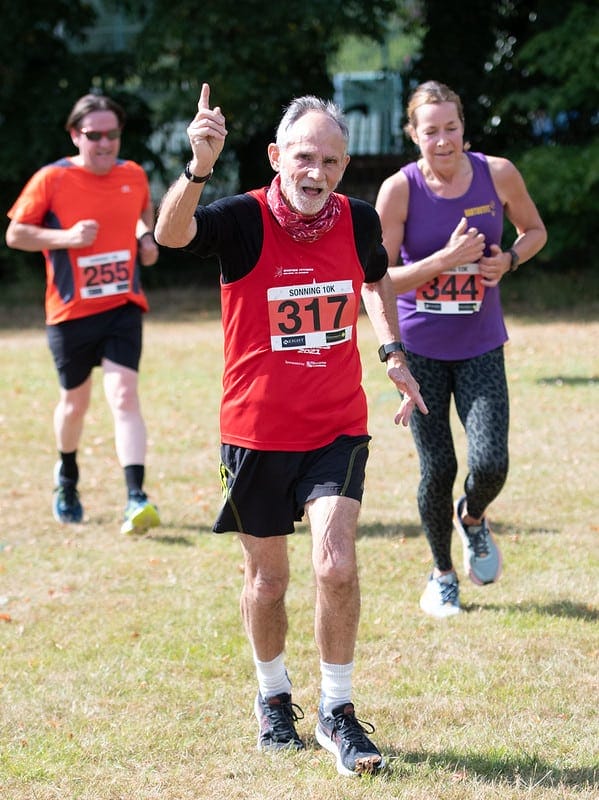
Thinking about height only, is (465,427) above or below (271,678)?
above

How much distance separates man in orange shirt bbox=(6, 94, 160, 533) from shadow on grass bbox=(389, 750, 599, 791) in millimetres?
3491

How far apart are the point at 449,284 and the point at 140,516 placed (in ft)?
8.20

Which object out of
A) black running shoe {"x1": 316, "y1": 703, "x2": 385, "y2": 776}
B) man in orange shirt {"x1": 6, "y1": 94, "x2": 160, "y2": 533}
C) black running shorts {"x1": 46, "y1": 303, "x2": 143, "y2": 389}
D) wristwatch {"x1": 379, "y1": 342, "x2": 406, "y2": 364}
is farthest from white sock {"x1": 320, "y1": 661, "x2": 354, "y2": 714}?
black running shorts {"x1": 46, "y1": 303, "x2": 143, "y2": 389}

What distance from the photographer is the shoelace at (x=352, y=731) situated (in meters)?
3.97

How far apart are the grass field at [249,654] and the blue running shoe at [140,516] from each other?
114mm

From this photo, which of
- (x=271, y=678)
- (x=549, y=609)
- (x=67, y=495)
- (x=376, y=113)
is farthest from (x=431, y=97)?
(x=376, y=113)

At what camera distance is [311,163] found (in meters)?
3.94

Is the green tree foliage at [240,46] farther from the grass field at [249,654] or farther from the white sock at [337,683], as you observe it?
the white sock at [337,683]

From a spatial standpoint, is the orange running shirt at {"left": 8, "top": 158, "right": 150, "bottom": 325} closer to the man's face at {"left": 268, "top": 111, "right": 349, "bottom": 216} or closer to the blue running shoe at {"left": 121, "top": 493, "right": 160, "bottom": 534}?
the blue running shoe at {"left": 121, "top": 493, "right": 160, "bottom": 534}

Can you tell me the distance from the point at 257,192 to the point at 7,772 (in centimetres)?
208

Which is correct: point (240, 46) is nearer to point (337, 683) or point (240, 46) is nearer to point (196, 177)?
point (196, 177)

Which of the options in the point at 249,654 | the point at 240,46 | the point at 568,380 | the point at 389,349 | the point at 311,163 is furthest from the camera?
the point at 240,46

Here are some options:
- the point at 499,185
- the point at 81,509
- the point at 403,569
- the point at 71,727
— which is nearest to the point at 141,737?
the point at 71,727

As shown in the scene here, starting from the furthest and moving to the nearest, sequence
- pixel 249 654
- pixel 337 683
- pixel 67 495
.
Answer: pixel 67 495 → pixel 249 654 → pixel 337 683
